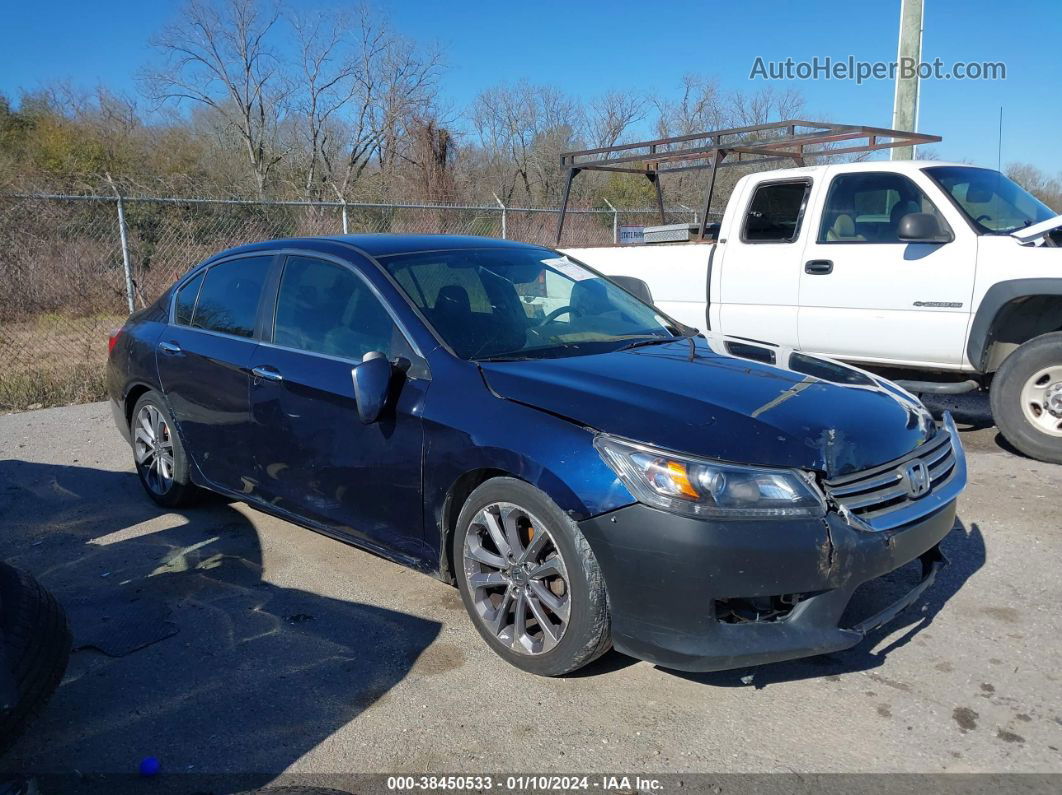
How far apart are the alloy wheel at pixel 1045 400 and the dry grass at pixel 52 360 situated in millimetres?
8238

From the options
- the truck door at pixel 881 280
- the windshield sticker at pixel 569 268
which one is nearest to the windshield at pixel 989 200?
the truck door at pixel 881 280

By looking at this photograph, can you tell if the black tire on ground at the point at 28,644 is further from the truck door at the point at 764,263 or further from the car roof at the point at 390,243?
the truck door at the point at 764,263

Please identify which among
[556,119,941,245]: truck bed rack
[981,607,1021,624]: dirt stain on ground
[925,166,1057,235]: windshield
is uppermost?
[556,119,941,245]: truck bed rack

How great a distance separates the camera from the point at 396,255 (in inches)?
159

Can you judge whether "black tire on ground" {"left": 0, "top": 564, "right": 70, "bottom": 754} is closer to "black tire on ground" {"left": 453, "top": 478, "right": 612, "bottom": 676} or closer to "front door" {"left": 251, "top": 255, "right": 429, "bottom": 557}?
"front door" {"left": 251, "top": 255, "right": 429, "bottom": 557}

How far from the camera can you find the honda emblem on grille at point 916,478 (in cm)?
311

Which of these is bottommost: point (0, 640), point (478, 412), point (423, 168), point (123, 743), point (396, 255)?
point (123, 743)

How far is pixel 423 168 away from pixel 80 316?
479 inches

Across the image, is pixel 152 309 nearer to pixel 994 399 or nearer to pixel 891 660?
pixel 891 660

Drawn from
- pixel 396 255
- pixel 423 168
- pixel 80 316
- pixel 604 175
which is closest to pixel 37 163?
pixel 423 168

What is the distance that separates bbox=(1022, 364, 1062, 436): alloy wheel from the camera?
570 cm

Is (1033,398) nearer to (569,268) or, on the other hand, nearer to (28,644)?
(569,268)

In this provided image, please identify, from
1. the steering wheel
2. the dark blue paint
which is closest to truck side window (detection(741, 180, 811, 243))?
the dark blue paint

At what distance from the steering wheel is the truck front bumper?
1398 millimetres
